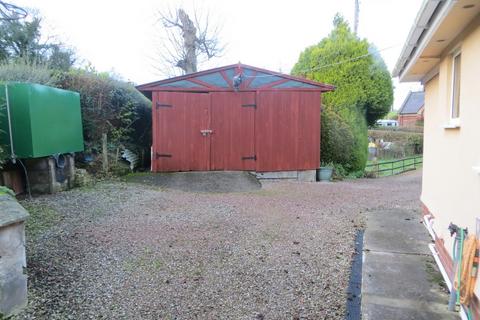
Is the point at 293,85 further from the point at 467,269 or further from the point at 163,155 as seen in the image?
the point at 467,269

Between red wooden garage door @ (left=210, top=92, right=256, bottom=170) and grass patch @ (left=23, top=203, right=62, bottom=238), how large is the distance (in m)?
4.22

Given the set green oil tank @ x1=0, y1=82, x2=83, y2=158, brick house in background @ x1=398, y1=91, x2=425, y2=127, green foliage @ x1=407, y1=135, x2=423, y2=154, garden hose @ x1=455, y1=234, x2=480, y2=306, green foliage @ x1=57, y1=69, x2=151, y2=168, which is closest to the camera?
garden hose @ x1=455, y1=234, x2=480, y2=306

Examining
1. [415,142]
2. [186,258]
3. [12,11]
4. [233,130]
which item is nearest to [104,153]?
[233,130]

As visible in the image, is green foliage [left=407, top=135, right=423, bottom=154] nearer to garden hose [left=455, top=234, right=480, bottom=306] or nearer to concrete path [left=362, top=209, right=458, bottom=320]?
concrete path [left=362, top=209, right=458, bottom=320]

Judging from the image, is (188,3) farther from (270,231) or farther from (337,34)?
(270,231)

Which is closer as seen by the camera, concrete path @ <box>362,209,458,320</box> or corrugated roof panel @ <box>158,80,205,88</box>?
concrete path @ <box>362,209,458,320</box>

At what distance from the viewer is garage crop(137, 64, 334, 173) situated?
8.19 meters

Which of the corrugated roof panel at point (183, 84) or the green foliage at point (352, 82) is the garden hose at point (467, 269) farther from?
the green foliage at point (352, 82)

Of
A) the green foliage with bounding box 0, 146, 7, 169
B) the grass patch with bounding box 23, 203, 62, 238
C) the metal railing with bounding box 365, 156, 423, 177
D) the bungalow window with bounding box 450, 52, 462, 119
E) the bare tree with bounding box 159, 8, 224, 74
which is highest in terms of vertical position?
the bare tree with bounding box 159, 8, 224, 74

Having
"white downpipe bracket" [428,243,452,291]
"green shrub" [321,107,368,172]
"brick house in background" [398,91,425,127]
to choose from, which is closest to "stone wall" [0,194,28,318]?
"white downpipe bracket" [428,243,452,291]

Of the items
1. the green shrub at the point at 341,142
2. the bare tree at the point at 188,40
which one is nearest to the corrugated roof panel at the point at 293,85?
the green shrub at the point at 341,142

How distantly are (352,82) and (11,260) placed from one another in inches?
455

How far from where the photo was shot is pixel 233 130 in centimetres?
842

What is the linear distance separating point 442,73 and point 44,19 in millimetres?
16944
